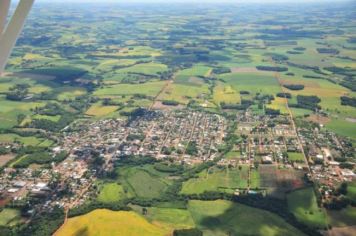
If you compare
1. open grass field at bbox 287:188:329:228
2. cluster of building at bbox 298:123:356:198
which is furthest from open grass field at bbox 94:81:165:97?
open grass field at bbox 287:188:329:228

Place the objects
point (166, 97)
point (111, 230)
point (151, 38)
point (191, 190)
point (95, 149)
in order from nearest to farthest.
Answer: point (111, 230)
point (191, 190)
point (95, 149)
point (166, 97)
point (151, 38)

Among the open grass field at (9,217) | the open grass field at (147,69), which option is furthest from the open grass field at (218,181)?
the open grass field at (147,69)

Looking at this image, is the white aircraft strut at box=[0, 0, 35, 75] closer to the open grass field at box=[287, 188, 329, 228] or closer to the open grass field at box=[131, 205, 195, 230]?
the open grass field at box=[131, 205, 195, 230]

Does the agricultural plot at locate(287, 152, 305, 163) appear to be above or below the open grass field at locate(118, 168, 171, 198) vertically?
above

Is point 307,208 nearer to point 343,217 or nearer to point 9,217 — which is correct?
point 343,217

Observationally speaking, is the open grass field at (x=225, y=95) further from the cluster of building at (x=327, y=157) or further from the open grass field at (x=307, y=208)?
the open grass field at (x=307, y=208)

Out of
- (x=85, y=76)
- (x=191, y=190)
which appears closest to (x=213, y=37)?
(x=85, y=76)

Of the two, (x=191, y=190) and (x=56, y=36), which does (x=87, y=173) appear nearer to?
(x=191, y=190)
